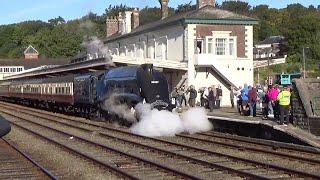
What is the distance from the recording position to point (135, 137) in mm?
20484

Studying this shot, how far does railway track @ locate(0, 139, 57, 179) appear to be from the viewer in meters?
11.8

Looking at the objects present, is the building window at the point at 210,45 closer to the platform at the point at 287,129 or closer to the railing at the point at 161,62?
the railing at the point at 161,62

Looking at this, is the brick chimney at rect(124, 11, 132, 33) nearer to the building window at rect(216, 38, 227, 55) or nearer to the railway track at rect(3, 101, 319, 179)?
the building window at rect(216, 38, 227, 55)

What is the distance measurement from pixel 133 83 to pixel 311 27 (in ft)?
227

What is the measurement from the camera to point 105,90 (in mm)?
27078

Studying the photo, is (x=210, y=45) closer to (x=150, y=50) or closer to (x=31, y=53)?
(x=150, y=50)

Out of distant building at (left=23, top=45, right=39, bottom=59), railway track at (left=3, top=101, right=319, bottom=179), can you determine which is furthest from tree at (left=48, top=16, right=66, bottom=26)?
railway track at (left=3, top=101, right=319, bottom=179)

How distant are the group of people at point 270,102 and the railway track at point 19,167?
8510mm

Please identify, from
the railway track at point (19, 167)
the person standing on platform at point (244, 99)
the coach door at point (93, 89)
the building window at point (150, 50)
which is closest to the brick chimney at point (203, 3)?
the building window at point (150, 50)

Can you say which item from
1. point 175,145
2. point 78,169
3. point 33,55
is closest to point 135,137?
Answer: point 175,145

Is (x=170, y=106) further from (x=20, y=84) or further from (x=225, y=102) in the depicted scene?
(x=20, y=84)

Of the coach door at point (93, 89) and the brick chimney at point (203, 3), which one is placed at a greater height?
the brick chimney at point (203, 3)

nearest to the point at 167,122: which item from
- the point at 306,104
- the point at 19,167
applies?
the point at 306,104

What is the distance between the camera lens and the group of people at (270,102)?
18.6 m
